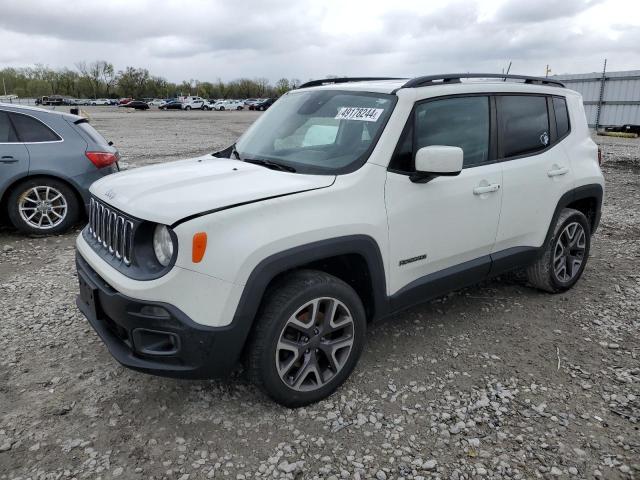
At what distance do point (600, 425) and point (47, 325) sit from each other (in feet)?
12.8

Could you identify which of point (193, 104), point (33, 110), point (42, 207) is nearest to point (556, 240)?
point (42, 207)

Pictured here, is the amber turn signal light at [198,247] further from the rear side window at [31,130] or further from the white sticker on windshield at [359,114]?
the rear side window at [31,130]

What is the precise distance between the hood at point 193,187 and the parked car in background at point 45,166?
11.0 ft

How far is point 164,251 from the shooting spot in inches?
105

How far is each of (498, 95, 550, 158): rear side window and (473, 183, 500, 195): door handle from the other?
0.31 m

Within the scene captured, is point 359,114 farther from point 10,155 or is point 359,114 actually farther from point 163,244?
point 10,155

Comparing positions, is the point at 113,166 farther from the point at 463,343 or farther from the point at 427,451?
the point at 427,451

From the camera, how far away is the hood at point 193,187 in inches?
104

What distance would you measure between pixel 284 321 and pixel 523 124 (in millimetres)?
2567

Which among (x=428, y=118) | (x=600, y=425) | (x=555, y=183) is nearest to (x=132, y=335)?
(x=428, y=118)

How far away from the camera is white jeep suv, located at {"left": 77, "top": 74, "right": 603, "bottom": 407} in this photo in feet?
8.51

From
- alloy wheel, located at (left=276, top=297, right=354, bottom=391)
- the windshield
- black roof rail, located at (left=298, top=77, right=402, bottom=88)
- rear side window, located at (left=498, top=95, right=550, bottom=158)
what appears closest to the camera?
alloy wheel, located at (left=276, top=297, right=354, bottom=391)

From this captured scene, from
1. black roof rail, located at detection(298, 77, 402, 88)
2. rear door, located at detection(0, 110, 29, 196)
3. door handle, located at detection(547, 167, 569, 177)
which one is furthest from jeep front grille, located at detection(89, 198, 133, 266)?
rear door, located at detection(0, 110, 29, 196)

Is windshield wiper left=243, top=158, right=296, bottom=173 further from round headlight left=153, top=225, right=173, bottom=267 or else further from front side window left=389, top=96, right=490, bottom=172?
round headlight left=153, top=225, right=173, bottom=267
